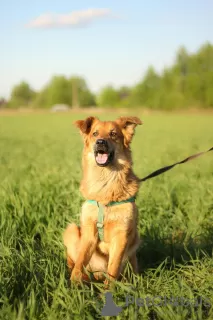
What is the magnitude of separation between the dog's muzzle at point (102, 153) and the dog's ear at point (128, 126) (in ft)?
0.78

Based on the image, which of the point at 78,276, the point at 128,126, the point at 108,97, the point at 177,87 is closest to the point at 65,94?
the point at 108,97

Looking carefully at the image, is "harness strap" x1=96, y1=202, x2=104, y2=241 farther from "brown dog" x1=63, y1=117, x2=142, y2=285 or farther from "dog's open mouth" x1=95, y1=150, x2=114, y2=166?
"dog's open mouth" x1=95, y1=150, x2=114, y2=166

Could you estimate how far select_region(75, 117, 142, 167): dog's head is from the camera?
4.34 m

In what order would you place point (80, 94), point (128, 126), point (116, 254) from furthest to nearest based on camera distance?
point (80, 94), point (128, 126), point (116, 254)

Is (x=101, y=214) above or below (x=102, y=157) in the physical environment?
A: below

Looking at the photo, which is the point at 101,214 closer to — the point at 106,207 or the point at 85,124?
the point at 106,207

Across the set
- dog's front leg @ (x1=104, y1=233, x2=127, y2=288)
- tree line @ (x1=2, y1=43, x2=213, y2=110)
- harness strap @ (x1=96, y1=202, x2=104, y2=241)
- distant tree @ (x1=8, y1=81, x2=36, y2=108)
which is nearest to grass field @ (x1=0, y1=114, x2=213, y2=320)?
dog's front leg @ (x1=104, y1=233, x2=127, y2=288)

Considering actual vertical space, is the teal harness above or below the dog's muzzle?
below

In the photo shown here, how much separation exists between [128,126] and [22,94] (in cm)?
13309

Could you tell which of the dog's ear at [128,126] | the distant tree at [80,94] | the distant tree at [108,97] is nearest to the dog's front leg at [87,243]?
the dog's ear at [128,126]

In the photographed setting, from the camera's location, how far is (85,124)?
4.48 metres

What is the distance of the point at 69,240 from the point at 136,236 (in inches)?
27.9

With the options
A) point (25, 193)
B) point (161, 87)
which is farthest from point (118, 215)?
point (161, 87)

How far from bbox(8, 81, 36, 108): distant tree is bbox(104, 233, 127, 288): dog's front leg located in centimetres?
12930
